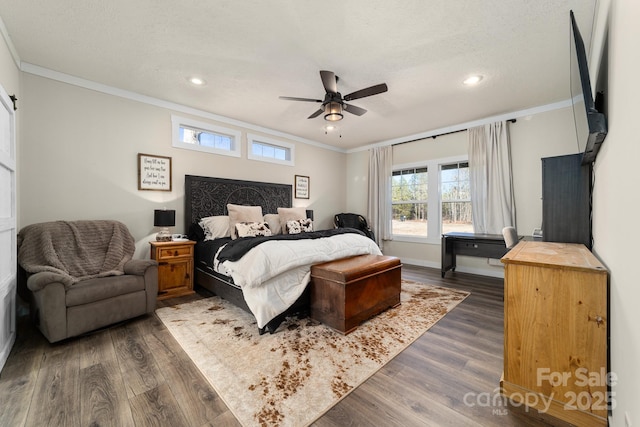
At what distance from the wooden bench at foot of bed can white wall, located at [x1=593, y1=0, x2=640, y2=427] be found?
1.62 m

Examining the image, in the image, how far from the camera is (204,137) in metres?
4.27

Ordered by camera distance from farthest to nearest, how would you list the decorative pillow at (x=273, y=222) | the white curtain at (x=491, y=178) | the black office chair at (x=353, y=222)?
the black office chair at (x=353, y=222)
the decorative pillow at (x=273, y=222)
the white curtain at (x=491, y=178)

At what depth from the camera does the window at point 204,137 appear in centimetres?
393

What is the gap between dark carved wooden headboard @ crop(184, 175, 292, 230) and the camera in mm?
3991

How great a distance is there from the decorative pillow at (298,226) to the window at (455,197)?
2758 millimetres

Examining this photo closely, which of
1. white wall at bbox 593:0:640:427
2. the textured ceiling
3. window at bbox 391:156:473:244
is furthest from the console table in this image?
white wall at bbox 593:0:640:427

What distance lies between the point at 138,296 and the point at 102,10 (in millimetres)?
2538

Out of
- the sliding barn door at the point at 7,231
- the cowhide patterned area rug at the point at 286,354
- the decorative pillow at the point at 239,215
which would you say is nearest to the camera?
the cowhide patterned area rug at the point at 286,354

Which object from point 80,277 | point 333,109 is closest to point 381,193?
point 333,109

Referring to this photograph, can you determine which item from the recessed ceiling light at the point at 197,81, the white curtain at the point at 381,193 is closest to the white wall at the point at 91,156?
the recessed ceiling light at the point at 197,81

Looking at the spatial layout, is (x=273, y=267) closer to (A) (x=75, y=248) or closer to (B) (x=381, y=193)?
(A) (x=75, y=248)

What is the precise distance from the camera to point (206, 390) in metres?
1.64

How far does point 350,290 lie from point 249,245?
109 centimetres

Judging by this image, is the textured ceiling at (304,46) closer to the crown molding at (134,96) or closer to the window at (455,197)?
the crown molding at (134,96)
